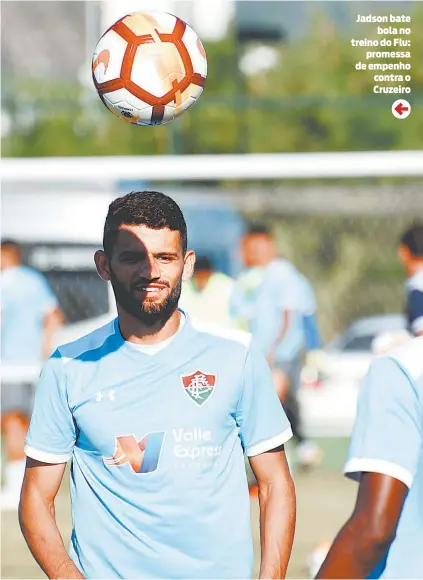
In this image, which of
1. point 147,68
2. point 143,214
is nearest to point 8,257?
point 147,68

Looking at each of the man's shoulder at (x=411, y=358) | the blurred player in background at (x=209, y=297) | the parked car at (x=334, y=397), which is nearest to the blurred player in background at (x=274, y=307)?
the blurred player in background at (x=209, y=297)

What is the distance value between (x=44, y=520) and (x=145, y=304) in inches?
27.3

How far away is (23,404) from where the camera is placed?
10180 millimetres

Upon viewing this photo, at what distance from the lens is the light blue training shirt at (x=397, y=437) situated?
2.73 m

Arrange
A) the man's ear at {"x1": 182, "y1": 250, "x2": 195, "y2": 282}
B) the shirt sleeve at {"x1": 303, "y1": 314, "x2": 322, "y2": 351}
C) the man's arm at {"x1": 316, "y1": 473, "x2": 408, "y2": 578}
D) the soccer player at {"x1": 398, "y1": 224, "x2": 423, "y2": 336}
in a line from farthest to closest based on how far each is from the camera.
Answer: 1. the shirt sleeve at {"x1": 303, "y1": 314, "x2": 322, "y2": 351}
2. the soccer player at {"x1": 398, "y1": 224, "x2": 423, "y2": 336}
3. the man's ear at {"x1": 182, "y1": 250, "x2": 195, "y2": 282}
4. the man's arm at {"x1": 316, "y1": 473, "x2": 408, "y2": 578}

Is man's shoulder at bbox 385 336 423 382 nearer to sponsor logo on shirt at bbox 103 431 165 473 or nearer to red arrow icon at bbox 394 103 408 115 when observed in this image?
sponsor logo on shirt at bbox 103 431 165 473

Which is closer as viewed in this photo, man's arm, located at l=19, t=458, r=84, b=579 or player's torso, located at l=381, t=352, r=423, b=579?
player's torso, located at l=381, t=352, r=423, b=579

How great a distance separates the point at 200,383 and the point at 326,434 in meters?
11.4

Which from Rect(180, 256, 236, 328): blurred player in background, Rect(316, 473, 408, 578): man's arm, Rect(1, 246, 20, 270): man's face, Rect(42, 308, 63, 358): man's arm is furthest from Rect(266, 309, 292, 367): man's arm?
Rect(316, 473, 408, 578): man's arm

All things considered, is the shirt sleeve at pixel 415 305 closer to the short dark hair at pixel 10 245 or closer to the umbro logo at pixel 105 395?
the umbro logo at pixel 105 395

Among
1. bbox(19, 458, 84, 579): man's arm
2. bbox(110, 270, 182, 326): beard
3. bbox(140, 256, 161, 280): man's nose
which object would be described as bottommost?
bbox(19, 458, 84, 579): man's arm

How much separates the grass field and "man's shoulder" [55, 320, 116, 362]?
10.8ft

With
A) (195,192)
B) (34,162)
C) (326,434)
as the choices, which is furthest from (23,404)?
(195,192)

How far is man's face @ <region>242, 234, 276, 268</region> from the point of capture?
10.2m
